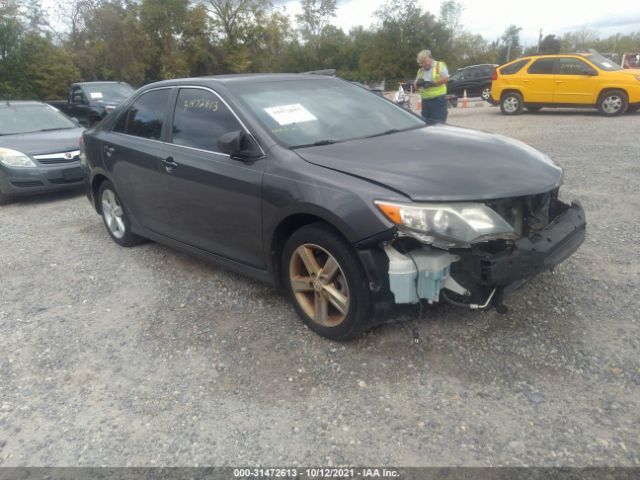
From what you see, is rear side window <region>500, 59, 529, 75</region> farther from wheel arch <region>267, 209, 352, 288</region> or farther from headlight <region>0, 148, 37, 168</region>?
wheel arch <region>267, 209, 352, 288</region>

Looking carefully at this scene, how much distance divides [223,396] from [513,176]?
6.79 feet

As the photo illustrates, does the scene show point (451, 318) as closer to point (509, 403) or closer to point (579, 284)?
point (509, 403)

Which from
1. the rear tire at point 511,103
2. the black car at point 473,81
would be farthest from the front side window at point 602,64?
the black car at point 473,81

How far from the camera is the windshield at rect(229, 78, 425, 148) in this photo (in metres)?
3.51

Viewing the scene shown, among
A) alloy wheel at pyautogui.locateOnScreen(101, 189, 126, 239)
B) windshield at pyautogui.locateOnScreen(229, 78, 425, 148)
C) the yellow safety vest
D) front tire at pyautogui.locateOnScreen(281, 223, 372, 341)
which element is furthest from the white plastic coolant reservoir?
the yellow safety vest

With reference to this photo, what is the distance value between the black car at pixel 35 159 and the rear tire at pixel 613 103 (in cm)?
1203

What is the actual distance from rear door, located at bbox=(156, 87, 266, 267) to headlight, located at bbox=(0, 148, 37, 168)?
4206 mm

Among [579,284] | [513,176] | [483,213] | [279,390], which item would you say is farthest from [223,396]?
[579,284]

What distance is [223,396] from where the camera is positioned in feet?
9.32

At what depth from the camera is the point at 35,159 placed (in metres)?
7.35

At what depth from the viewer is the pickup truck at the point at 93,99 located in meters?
12.9

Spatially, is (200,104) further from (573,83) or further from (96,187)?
(573,83)

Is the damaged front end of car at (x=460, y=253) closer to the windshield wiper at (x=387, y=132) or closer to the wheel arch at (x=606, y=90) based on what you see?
the windshield wiper at (x=387, y=132)

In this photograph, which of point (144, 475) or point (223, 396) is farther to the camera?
point (223, 396)
